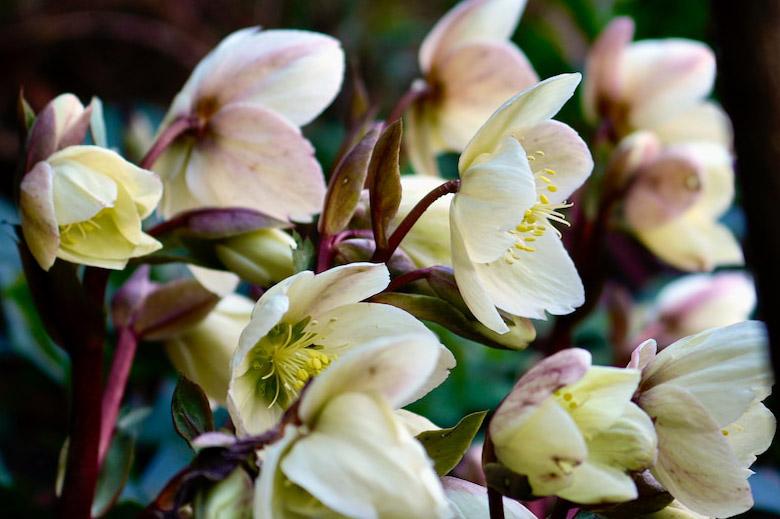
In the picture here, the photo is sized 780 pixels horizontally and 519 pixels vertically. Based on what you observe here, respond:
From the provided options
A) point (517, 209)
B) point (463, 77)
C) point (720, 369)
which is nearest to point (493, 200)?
point (517, 209)

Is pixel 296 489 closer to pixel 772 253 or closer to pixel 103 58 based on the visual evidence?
pixel 772 253

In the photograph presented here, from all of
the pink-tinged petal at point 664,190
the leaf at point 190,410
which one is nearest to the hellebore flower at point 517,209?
the leaf at point 190,410

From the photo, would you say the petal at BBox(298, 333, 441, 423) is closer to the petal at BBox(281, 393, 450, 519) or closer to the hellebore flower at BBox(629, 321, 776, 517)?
the petal at BBox(281, 393, 450, 519)

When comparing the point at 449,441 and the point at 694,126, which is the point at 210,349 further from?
the point at 694,126

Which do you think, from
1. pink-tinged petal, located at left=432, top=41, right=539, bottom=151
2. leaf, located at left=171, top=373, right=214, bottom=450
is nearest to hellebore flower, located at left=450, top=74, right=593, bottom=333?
leaf, located at left=171, top=373, right=214, bottom=450

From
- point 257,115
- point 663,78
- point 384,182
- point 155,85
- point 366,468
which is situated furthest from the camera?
point 155,85

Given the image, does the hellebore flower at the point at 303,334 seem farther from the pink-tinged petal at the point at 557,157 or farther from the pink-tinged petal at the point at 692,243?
the pink-tinged petal at the point at 692,243
